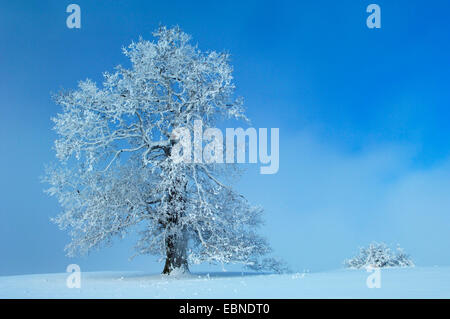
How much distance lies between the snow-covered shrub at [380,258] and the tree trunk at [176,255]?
6.30m

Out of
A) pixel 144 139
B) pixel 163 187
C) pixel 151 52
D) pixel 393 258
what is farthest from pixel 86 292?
pixel 393 258

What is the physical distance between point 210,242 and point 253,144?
316cm

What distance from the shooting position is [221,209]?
576 inches

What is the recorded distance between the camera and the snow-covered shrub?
17.2 m

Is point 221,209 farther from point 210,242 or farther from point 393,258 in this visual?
point 393,258

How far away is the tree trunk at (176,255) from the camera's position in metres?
14.8

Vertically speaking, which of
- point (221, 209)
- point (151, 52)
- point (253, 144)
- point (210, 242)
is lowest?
point (210, 242)

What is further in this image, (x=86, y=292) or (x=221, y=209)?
(x=221, y=209)

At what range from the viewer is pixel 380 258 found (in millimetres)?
17375

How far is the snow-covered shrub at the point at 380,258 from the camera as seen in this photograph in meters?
17.2

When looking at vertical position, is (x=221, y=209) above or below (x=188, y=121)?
below

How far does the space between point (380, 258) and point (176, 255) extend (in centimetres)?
742
